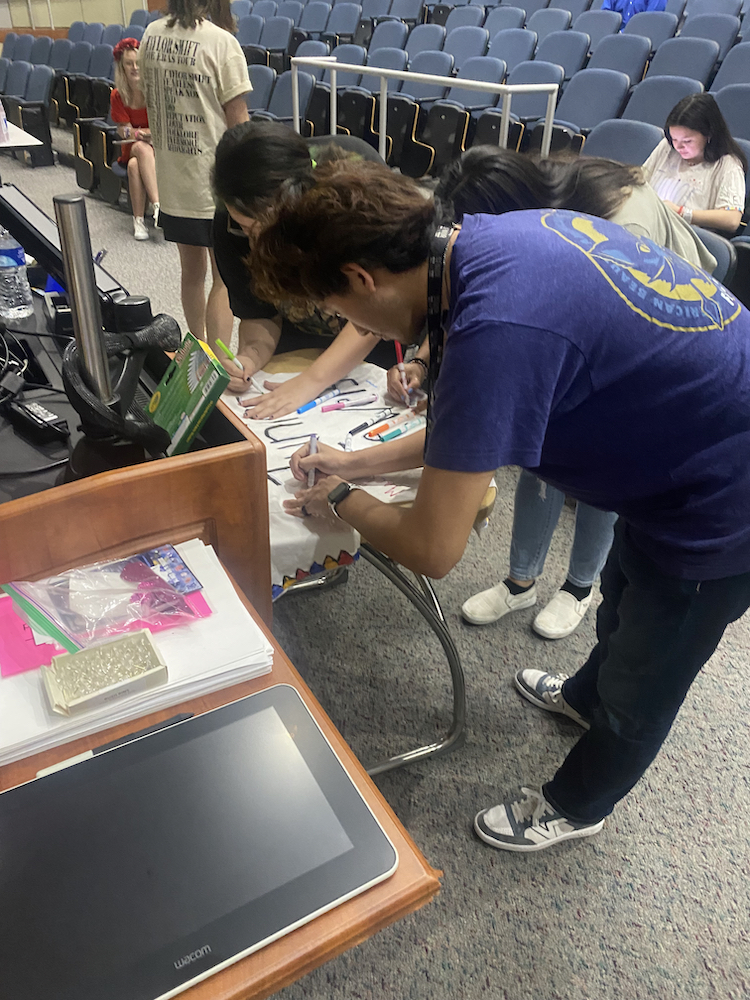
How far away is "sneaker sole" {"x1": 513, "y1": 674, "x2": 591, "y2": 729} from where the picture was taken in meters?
1.52

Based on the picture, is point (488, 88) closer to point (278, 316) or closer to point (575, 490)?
point (278, 316)

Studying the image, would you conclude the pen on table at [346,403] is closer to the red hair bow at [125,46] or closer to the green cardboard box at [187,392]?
the green cardboard box at [187,392]

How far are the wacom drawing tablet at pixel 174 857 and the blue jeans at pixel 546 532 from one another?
3.64ft

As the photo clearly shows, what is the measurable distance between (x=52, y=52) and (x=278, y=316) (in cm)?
892

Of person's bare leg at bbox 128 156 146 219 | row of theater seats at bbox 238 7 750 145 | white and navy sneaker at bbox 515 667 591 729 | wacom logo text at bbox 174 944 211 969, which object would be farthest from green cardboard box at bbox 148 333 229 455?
Result: person's bare leg at bbox 128 156 146 219

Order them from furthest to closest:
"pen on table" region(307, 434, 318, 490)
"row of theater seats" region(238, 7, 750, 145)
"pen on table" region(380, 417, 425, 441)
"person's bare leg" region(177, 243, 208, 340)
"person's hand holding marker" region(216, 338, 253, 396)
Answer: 1. "row of theater seats" region(238, 7, 750, 145)
2. "person's bare leg" region(177, 243, 208, 340)
3. "person's hand holding marker" region(216, 338, 253, 396)
4. "pen on table" region(380, 417, 425, 441)
5. "pen on table" region(307, 434, 318, 490)

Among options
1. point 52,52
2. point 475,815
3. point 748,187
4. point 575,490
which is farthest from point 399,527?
point 52,52

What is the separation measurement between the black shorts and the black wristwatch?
1983 millimetres

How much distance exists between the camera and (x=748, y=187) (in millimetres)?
3045

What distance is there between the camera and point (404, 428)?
1.22m

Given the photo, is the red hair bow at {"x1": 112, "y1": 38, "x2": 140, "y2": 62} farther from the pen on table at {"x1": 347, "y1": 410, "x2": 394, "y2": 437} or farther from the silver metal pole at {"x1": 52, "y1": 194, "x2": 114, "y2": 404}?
the silver metal pole at {"x1": 52, "y1": 194, "x2": 114, "y2": 404}

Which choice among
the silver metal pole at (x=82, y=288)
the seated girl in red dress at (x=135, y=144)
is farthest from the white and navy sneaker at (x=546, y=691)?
the seated girl in red dress at (x=135, y=144)

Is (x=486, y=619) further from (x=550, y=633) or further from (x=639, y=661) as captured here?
(x=639, y=661)

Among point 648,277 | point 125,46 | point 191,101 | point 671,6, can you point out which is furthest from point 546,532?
point 671,6
